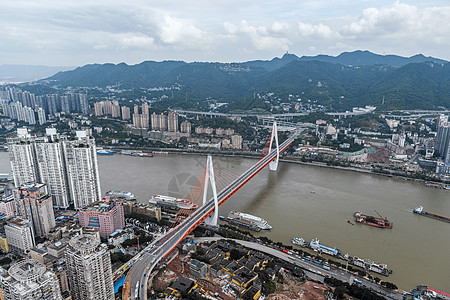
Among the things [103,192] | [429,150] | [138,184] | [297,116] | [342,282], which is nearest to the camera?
[342,282]

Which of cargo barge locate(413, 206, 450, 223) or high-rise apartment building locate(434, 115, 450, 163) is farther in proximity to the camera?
high-rise apartment building locate(434, 115, 450, 163)

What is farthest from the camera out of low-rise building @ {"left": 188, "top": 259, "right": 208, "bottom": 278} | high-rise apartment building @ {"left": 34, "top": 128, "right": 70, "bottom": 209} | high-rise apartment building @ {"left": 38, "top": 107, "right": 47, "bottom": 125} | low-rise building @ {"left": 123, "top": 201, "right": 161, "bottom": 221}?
high-rise apartment building @ {"left": 38, "top": 107, "right": 47, "bottom": 125}

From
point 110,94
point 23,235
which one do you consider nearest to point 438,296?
point 23,235

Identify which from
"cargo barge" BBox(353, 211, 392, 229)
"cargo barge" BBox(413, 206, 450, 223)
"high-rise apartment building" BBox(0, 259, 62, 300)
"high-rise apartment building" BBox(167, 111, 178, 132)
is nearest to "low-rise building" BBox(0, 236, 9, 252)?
"high-rise apartment building" BBox(0, 259, 62, 300)

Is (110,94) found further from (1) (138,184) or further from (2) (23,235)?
(2) (23,235)

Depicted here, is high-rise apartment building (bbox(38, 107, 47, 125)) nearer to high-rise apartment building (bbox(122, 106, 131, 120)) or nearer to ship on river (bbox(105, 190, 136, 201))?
high-rise apartment building (bbox(122, 106, 131, 120))

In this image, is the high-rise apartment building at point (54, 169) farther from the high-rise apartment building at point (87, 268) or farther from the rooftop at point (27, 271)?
the rooftop at point (27, 271)
